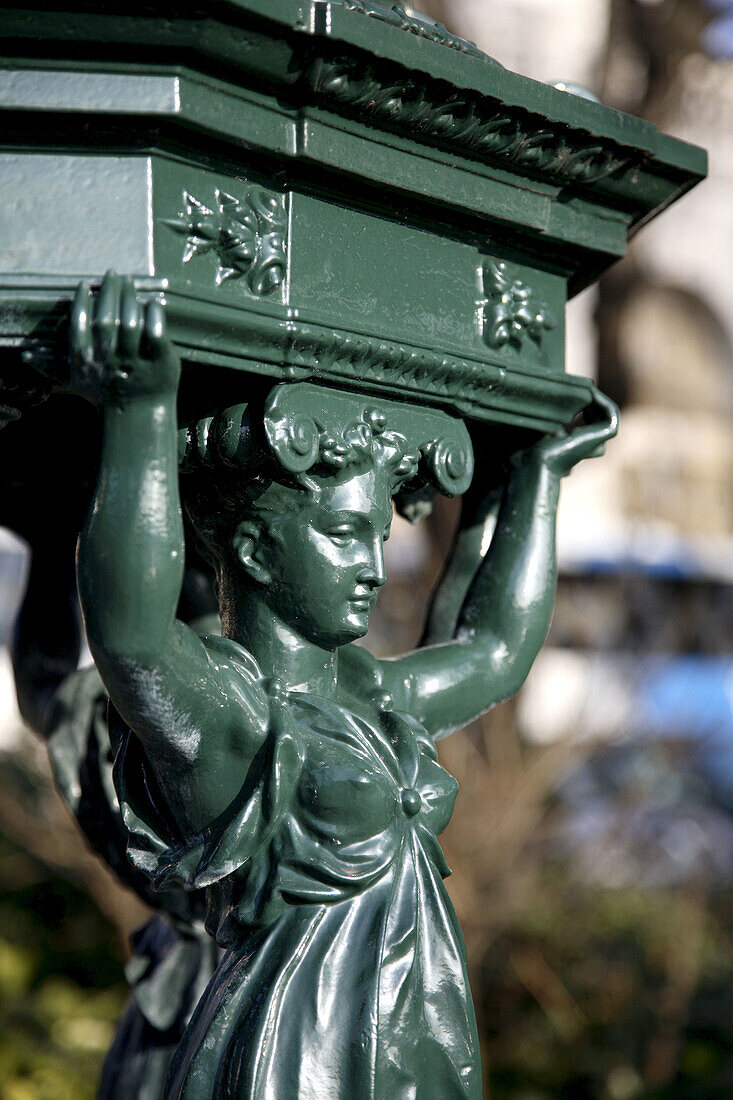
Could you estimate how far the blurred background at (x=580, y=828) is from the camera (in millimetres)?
4500

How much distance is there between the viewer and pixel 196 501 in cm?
146

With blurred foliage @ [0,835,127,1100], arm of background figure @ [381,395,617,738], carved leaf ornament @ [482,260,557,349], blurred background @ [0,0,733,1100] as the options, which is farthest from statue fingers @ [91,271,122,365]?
blurred foliage @ [0,835,127,1100]

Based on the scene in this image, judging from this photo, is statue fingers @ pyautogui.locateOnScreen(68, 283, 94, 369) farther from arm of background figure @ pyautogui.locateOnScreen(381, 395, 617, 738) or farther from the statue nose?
arm of background figure @ pyautogui.locateOnScreen(381, 395, 617, 738)

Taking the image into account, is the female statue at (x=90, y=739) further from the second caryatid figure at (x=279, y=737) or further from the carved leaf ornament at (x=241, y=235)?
the carved leaf ornament at (x=241, y=235)

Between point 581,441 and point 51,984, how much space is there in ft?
14.1

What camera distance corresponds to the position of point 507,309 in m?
A: 1.50

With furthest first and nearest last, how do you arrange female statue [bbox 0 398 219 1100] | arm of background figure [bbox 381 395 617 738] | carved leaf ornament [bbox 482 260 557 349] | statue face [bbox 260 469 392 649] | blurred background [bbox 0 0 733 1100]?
blurred background [bbox 0 0 733 1100], female statue [bbox 0 398 219 1100], arm of background figure [bbox 381 395 617 738], carved leaf ornament [bbox 482 260 557 349], statue face [bbox 260 469 392 649]

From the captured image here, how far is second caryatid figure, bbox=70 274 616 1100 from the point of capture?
117 centimetres

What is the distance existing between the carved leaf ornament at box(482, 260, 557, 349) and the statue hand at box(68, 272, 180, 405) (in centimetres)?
51

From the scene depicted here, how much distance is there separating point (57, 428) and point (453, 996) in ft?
3.03

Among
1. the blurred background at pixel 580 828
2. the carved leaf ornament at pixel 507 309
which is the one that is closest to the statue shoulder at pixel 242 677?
the carved leaf ornament at pixel 507 309

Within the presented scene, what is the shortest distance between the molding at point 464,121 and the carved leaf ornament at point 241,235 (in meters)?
0.14

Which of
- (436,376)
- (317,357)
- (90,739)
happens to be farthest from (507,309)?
(90,739)

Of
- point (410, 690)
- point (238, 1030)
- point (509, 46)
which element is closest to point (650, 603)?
point (509, 46)
